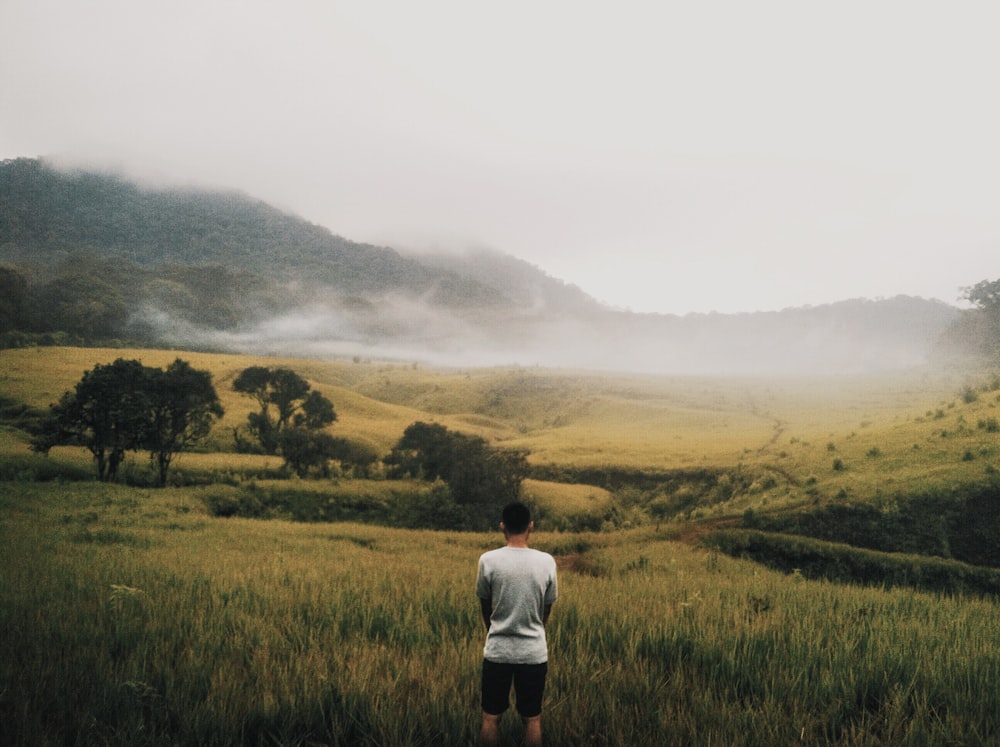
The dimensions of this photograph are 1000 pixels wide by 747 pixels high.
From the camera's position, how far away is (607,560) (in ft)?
50.5

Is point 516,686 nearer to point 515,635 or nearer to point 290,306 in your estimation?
point 515,635

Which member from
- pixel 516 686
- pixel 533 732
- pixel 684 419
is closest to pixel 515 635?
pixel 516 686

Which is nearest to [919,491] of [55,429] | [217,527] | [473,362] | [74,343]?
[217,527]

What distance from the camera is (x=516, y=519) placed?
335 cm

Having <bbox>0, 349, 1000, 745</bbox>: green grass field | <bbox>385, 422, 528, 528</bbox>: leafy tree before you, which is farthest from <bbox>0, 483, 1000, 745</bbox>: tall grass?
<bbox>385, 422, 528, 528</bbox>: leafy tree

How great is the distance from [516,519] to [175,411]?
3557 centimetres

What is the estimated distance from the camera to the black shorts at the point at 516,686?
3.13 m

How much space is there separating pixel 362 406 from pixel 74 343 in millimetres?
29861

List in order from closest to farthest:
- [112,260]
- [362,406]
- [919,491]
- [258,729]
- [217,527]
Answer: [258,729]
[217,527]
[919,491]
[362,406]
[112,260]

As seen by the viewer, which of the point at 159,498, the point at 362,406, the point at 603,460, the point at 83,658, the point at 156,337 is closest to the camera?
the point at 83,658

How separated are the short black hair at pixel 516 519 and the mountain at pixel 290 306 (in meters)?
56.6

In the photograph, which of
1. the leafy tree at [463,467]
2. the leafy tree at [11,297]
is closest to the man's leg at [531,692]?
the leafy tree at [463,467]

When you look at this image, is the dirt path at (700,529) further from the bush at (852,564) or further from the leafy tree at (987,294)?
the leafy tree at (987,294)

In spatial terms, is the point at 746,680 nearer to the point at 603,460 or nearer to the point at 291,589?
the point at 291,589
